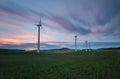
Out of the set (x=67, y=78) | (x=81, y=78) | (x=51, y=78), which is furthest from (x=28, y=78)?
(x=81, y=78)

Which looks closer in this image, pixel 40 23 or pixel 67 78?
pixel 67 78

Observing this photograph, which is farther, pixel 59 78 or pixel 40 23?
pixel 40 23

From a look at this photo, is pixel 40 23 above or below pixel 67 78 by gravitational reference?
above

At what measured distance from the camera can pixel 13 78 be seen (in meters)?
22.1

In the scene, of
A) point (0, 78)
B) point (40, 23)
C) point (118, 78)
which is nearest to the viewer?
point (118, 78)

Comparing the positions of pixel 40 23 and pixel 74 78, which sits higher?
pixel 40 23

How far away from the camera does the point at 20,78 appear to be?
22.0 meters

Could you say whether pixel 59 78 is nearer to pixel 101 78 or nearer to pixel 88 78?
pixel 88 78

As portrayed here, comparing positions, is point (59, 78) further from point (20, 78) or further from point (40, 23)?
point (40, 23)

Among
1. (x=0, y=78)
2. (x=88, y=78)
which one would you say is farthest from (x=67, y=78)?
(x=0, y=78)

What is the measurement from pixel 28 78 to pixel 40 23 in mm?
92331

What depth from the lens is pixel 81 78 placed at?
21.8 metres

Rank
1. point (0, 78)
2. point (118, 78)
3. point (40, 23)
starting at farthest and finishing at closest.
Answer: point (40, 23)
point (0, 78)
point (118, 78)

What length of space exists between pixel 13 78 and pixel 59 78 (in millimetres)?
5930
